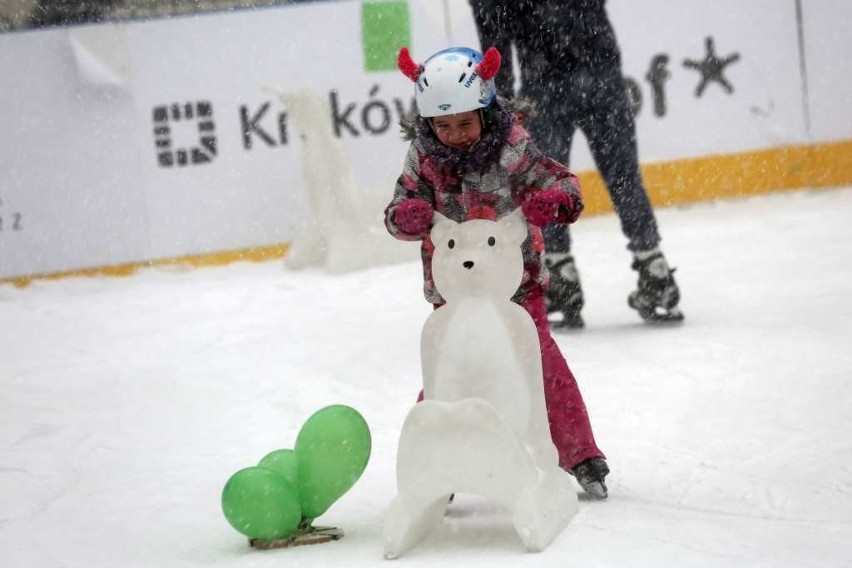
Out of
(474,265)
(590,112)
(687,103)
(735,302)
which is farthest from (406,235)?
(687,103)

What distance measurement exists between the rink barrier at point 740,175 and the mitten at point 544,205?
594 centimetres

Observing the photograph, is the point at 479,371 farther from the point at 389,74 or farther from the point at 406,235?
the point at 389,74

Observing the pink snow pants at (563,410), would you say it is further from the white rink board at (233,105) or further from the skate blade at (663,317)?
the white rink board at (233,105)

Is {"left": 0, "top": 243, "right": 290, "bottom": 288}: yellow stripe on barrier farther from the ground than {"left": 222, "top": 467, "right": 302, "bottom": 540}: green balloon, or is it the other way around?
{"left": 0, "top": 243, "right": 290, "bottom": 288}: yellow stripe on barrier

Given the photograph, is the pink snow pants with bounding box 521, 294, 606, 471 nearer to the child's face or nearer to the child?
the child

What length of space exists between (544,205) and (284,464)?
82 centimetres

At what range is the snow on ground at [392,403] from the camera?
9.50ft

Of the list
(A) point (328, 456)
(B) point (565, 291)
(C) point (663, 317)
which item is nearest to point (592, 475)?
(A) point (328, 456)

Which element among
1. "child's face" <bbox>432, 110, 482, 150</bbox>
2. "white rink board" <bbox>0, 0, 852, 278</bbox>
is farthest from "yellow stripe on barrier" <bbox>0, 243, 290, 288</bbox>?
"child's face" <bbox>432, 110, 482, 150</bbox>

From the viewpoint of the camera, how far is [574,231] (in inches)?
328

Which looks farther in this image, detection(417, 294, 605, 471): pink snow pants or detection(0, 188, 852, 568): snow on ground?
detection(417, 294, 605, 471): pink snow pants

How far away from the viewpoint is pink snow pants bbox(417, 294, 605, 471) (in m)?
3.10

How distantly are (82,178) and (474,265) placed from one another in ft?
19.5

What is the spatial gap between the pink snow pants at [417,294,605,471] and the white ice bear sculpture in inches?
7.8
